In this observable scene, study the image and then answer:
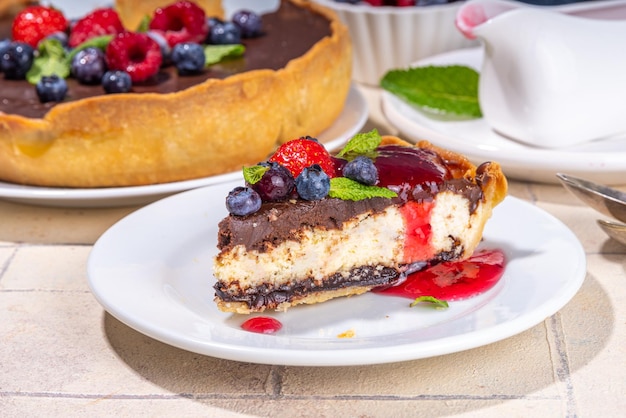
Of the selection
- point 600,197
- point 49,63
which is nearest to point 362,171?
point 600,197

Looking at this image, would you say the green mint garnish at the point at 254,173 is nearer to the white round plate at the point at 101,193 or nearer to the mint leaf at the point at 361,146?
the mint leaf at the point at 361,146

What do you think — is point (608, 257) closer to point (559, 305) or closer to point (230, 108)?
point (559, 305)

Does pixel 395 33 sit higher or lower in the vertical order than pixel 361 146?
lower

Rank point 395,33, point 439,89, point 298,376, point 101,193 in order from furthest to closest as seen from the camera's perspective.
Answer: point 395,33 < point 439,89 < point 101,193 < point 298,376

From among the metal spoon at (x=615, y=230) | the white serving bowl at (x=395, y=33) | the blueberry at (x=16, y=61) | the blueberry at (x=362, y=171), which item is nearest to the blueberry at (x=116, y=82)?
the blueberry at (x=16, y=61)

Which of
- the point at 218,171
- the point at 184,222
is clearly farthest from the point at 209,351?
the point at 218,171

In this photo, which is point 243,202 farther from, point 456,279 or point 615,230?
point 615,230
